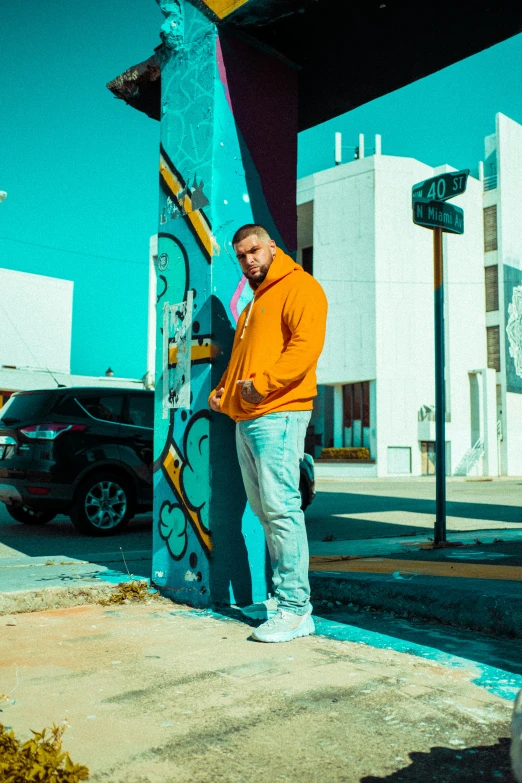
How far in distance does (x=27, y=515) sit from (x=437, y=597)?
6.59 meters

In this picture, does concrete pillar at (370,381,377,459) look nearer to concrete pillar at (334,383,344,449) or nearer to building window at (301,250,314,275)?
concrete pillar at (334,383,344,449)

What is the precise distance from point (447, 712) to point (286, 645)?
39.2 inches

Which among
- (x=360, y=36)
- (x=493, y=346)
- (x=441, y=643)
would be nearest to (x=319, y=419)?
(x=493, y=346)

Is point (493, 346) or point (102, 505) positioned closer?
point (102, 505)

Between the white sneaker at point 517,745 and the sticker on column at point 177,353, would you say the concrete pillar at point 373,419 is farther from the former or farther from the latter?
the white sneaker at point 517,745

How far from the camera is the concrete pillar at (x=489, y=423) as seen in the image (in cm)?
3519

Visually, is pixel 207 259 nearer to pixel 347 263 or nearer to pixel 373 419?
pixel 373 419

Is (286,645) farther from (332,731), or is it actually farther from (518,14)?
(518,14)

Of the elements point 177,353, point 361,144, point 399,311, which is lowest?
point 177,353

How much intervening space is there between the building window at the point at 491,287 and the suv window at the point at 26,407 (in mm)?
32233

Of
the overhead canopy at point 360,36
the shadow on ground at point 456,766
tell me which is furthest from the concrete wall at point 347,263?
the shadow on ground at point 456,766

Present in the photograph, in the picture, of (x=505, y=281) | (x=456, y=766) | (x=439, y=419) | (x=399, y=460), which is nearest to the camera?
(x=456, y=766)

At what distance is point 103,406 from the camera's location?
8.78 metres

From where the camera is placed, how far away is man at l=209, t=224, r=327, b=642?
11.2ft
